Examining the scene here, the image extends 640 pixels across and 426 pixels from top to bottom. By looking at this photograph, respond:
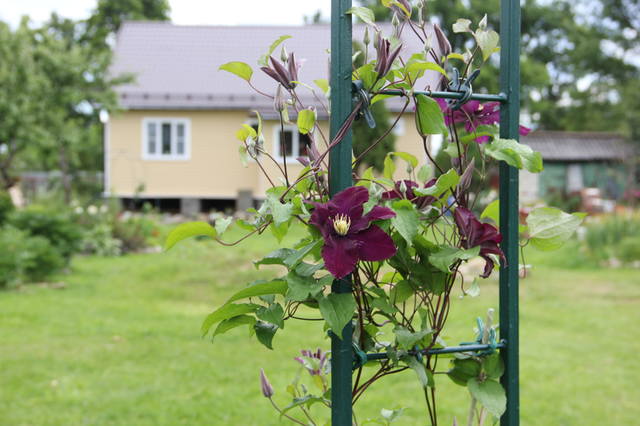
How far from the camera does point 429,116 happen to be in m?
1.10

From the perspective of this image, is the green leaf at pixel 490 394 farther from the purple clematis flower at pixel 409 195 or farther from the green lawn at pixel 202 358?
the green lawn at pixel 202 358

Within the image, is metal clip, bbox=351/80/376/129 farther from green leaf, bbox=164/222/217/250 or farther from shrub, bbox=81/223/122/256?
shrub, bbox=81/223/122/256

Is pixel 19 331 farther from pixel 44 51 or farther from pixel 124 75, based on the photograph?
pixel 124 75

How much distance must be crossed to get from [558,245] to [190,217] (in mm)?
12988

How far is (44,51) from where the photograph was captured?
10133 millimetres

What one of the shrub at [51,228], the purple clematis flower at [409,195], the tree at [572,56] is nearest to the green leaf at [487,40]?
the purple clematis flower at [409,195]

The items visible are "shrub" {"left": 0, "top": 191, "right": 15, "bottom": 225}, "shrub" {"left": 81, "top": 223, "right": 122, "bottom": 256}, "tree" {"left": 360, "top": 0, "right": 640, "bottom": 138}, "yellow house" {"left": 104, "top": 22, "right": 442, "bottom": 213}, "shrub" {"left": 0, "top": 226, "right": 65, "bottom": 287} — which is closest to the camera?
"shrub" {"left": 0, "top": 226, "right": 65, "bottom": 287}

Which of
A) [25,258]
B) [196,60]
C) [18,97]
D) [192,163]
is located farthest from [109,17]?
[25,258]

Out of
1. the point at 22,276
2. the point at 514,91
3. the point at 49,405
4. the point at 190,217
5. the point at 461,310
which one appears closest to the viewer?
the point at 514,91

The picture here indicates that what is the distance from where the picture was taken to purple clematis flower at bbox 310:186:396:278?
979mm

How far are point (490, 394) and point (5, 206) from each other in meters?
7.11

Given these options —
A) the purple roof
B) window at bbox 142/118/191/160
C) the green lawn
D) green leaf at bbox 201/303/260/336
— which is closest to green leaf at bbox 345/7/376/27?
green leaf at bbox 201/303/260/336

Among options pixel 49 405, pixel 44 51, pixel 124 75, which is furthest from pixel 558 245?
pixel 124 75

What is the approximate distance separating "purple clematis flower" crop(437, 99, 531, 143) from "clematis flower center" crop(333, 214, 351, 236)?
1.18ft
